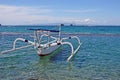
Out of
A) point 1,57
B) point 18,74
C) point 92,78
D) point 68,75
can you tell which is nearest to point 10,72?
point 18,74

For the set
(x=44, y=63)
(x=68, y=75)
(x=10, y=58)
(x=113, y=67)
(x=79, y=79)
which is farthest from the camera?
(x=10, y=58)

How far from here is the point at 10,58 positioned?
72.8 feet

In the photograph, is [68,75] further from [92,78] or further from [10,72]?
[10,72]

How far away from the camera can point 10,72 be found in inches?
651

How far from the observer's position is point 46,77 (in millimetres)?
15492

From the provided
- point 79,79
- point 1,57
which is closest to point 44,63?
point 1,57

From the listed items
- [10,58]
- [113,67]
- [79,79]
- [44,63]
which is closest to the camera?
[79,79]

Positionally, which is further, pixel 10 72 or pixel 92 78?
pixel 10 72

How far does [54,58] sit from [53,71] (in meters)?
5.59

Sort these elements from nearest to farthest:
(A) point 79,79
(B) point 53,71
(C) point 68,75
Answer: (A) point 79,79, (C) point 68,75, (B) point 53,71

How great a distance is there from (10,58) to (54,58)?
350 cm

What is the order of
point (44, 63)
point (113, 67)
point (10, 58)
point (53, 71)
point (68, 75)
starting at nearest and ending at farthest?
point (68, 75) → point (53, 71) → point (113, 67) → point (44, 63) → point (10, 58)

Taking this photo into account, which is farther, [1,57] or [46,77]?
[1,57]

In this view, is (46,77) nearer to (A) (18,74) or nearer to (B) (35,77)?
(B) (35,77)
